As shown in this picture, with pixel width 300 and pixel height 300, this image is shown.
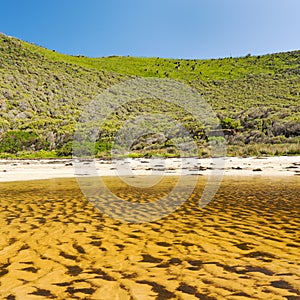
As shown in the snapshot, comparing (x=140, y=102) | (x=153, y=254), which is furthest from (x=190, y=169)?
(x=140, y=102)

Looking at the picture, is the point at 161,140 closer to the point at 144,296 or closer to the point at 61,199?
the point at 61,199

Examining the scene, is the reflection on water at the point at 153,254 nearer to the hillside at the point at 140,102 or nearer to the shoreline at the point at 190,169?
the shoreline at the point at 190,169

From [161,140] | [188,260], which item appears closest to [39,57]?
[161,140]

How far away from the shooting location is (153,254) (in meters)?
4.76

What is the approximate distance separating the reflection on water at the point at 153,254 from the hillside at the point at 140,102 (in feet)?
65.9

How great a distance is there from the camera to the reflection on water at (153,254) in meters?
3.52

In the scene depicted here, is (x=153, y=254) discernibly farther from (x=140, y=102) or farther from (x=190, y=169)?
(x=140, y=102)

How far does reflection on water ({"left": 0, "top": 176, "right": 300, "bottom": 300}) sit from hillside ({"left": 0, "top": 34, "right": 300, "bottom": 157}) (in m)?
20.1

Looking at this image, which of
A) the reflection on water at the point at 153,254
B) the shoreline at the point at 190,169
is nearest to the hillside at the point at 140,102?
the shoreline at the point at 190,169

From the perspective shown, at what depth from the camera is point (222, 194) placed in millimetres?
10984

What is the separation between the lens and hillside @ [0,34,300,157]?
32.2 meters

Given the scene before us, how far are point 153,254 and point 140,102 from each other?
2425 inches

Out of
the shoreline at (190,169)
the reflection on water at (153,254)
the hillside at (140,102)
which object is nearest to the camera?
the reflection on water at (153,254)

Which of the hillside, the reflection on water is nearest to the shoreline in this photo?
the hillside
